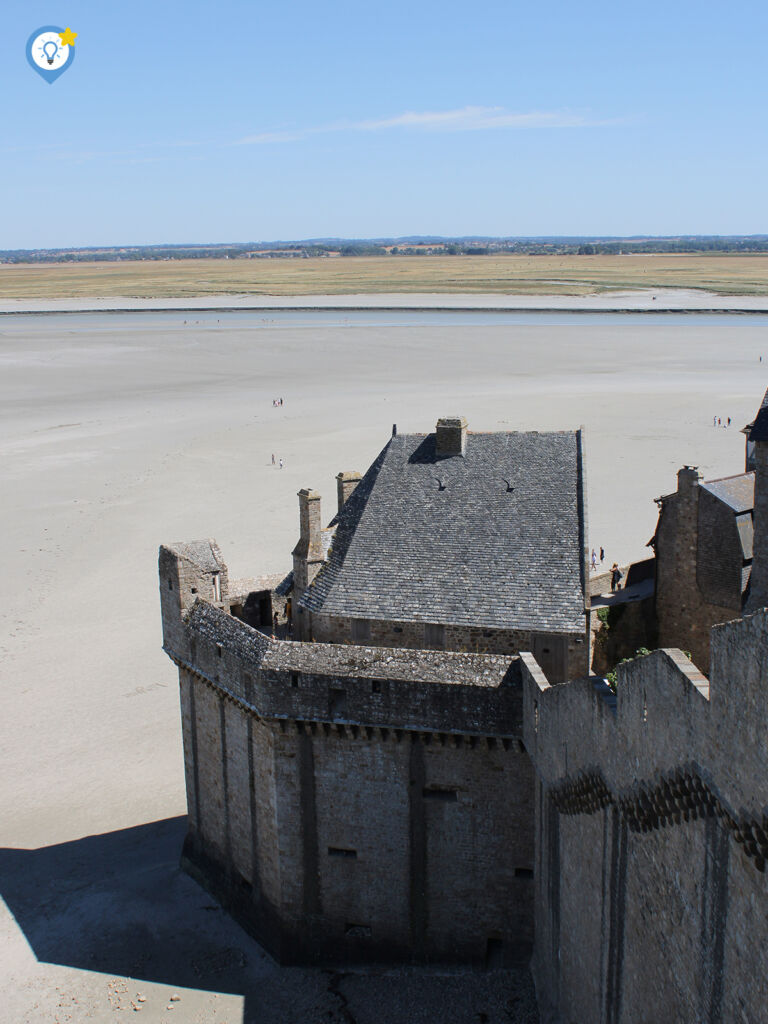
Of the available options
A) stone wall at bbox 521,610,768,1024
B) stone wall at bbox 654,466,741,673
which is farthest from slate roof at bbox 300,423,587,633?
stone wall at bbox 521,610,768,1024

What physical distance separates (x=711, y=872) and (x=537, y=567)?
1232cm

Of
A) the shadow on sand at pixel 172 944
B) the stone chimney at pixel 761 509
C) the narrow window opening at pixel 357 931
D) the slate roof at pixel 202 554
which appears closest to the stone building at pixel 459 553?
the slate roof at pixel 202 554

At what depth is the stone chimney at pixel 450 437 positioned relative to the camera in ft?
92.6

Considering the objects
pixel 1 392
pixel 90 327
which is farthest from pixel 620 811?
pixel 90 327

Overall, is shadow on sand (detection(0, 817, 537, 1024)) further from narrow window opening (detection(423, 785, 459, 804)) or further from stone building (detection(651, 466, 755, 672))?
stone building (detection(651, 466, 755, 672))

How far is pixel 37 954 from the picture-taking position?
78.7 feet

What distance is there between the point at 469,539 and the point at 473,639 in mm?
3008

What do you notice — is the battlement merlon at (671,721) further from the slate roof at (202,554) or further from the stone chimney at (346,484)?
the stone chimney at (346,484)

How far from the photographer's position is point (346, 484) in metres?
31.4

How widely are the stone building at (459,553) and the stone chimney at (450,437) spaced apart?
0.03 m

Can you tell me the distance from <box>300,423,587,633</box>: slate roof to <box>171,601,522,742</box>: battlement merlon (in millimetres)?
2679

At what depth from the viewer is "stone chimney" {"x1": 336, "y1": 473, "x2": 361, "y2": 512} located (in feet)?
102

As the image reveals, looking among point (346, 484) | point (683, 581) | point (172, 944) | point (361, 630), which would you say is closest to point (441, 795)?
point (361, 630)

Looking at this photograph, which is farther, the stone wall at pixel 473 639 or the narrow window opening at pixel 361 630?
the narrow window opening at pixel 361 630
